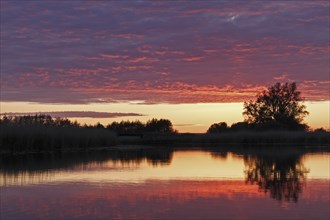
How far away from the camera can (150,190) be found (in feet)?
49.9

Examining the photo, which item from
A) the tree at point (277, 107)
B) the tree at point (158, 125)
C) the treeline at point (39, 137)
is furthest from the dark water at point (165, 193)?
the tree at point (158, 125)

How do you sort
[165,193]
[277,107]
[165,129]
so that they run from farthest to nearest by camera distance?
[165,129] < [277,107] < [165,193]

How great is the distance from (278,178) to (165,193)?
5.65m

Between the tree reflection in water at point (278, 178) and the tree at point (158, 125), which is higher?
the tree at point (158, 125)

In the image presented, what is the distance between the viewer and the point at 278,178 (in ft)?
61.1

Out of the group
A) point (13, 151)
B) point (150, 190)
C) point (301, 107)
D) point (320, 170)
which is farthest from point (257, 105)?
point (150, 190)

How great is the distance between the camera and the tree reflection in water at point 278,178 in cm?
1463

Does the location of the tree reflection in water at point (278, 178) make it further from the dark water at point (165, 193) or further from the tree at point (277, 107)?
the tree at point (277, 107)

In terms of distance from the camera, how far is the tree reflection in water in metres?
14.6

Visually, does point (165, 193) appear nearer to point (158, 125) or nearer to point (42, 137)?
point (42, 137)

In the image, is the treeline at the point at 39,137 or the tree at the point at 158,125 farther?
the tree at the point at 158,125

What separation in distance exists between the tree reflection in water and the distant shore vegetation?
16.7 m

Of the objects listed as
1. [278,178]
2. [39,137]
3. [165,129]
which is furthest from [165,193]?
[165,129]

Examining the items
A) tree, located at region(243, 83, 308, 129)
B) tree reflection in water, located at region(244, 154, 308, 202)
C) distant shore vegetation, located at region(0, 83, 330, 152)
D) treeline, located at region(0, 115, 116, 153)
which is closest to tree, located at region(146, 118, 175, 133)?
distant shore vegetation, located at region(0, 83, 330, 152)
